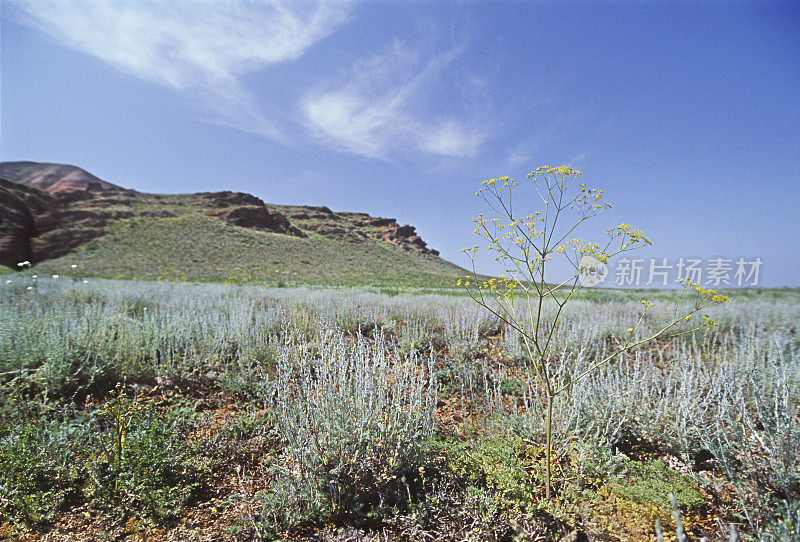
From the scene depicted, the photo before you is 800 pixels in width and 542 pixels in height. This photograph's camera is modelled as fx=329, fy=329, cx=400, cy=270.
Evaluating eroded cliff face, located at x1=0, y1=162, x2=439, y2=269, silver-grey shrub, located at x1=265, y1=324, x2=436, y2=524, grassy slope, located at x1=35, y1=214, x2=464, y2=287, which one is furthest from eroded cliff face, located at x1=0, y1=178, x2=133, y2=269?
silver-grey shrub, located at x1=265, y1=324, x2=436, y2=524

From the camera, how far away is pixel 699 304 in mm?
2035

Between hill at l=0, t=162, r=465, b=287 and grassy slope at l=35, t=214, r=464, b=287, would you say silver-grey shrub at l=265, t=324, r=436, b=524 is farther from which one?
hill at l=0, t=162, r=465, b=287

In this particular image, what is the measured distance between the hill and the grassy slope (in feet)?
0.36

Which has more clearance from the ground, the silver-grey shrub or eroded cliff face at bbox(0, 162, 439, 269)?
eroded cliff face at bbox(0, 162, 439, 269)

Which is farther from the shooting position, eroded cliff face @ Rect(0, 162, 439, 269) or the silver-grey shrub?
eroded cliff face @ Rect(0, 162, 439, 269)

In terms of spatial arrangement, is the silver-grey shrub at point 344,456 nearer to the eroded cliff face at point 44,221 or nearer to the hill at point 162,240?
the hill at point 162,240

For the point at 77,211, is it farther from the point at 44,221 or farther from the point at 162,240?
the point at 162,240

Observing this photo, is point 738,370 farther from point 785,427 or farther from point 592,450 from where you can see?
point 592,450

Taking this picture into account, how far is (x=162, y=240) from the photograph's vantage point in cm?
3909

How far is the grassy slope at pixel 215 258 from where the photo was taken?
30984 millimetres

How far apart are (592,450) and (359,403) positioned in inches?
72.1

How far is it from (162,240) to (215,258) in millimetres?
7703

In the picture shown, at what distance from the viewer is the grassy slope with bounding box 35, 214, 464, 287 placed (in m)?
31.0

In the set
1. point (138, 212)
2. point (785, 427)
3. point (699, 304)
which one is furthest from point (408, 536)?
point (138, 212)
